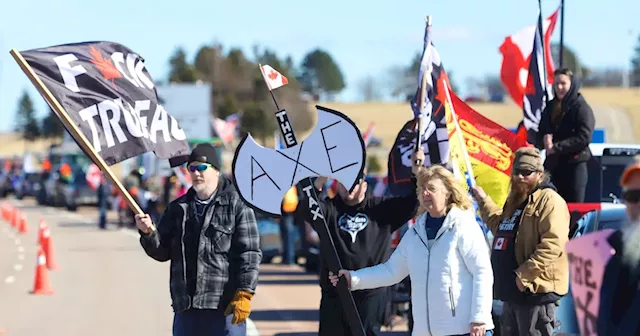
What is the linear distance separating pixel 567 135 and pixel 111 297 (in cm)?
907

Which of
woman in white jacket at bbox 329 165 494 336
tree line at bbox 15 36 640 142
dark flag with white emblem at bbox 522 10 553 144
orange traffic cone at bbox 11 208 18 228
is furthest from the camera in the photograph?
tree line at bbox 15 36 640 142

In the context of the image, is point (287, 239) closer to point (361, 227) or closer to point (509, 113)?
point (361, 227)

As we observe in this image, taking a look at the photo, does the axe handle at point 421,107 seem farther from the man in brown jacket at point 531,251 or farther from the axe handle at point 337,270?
the axe handle at point 337,270

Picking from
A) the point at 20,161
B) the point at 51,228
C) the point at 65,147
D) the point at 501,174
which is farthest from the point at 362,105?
the point at 501,174

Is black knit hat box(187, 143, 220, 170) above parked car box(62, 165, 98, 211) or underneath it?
above

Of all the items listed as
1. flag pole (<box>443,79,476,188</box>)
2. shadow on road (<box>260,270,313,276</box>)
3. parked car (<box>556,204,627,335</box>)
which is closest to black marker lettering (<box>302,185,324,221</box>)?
parked car (<box>556,204,627,335</box>)

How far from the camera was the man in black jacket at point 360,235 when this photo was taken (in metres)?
7.90

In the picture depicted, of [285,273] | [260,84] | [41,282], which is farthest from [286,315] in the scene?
[260,84]

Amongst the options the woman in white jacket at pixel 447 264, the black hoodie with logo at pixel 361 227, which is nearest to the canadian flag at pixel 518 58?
the black hoodie with logo at pixel 361 227

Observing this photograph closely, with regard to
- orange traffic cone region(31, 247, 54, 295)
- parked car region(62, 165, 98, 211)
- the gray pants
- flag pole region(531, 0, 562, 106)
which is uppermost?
flag pole region(531, 0, 562, 106)

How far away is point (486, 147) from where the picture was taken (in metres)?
9.41

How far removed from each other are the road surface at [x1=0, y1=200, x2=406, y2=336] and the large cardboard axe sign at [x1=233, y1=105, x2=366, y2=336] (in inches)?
227

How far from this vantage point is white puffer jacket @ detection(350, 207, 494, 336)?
643cm

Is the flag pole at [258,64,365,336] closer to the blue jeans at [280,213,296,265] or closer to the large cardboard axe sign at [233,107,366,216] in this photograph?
the large cardboard axe sign at [233,107,366,216]
